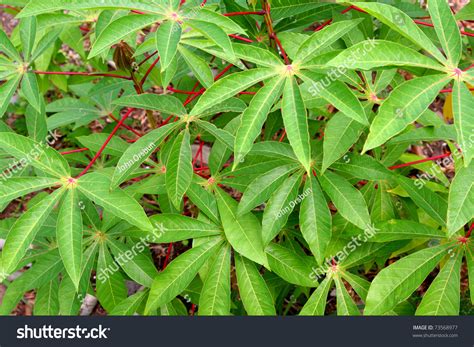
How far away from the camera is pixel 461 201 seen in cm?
140

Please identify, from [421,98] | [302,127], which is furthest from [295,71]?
[421,98]

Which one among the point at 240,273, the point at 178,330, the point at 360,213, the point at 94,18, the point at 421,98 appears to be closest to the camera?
the point at 421,98

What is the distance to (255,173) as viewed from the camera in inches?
67.6

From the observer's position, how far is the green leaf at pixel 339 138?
1.54 m

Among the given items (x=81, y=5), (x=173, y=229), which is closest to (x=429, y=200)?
(x=173, y=229)

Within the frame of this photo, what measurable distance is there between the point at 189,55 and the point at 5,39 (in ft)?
2.27

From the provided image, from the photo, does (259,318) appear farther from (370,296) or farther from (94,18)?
(94,18)

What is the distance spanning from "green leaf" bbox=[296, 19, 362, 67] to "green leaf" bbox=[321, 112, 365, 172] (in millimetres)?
244

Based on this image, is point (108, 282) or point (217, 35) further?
point (108, 282)

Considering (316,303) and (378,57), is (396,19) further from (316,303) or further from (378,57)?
(316,303)

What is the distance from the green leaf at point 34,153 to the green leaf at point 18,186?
4 cm

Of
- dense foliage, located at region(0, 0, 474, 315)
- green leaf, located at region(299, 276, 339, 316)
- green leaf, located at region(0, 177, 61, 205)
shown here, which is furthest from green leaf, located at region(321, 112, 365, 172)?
green leaf, located at region(0, 177, 61, 205)

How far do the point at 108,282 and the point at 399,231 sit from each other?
1.05 m

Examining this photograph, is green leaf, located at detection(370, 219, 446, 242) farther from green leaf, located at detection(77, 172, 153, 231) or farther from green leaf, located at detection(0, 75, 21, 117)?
green leaf, located at detection(0, 75, 21, 117)
